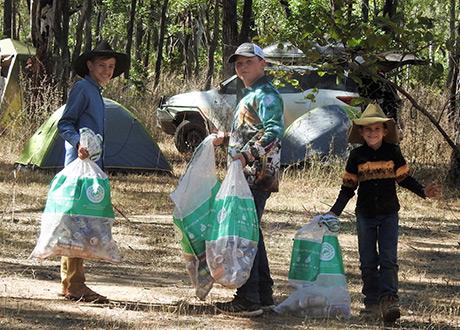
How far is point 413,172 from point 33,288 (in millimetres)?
8537

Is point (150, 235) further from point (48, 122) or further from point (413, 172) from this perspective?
point (413, 172)

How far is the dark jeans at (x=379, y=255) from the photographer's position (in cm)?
632

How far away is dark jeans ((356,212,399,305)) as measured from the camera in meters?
6.32

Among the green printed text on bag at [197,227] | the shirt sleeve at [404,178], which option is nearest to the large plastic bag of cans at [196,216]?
the green printed text on bag at [197,227]

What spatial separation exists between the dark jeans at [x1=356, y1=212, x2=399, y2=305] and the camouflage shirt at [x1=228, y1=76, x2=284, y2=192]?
64 cm

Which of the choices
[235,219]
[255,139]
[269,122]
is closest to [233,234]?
[235,219]

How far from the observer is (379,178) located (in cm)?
635

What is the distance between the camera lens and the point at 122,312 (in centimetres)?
623

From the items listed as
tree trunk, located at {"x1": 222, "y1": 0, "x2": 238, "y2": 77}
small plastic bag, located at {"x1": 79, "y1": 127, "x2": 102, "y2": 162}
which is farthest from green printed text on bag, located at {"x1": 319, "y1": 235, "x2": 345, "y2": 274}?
tree trunk, located at {"x1": 222, "y1": 0, "x2": 238, "y2": 77}

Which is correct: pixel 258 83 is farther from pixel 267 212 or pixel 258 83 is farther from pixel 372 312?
pixel 267 212

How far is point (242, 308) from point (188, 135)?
1128cm

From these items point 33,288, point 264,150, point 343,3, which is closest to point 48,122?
point 343,3

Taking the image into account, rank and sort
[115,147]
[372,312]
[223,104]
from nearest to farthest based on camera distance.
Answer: [372,312], [115,147], [223,104]

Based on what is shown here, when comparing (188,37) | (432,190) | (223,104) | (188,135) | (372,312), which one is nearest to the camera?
(432,190)
